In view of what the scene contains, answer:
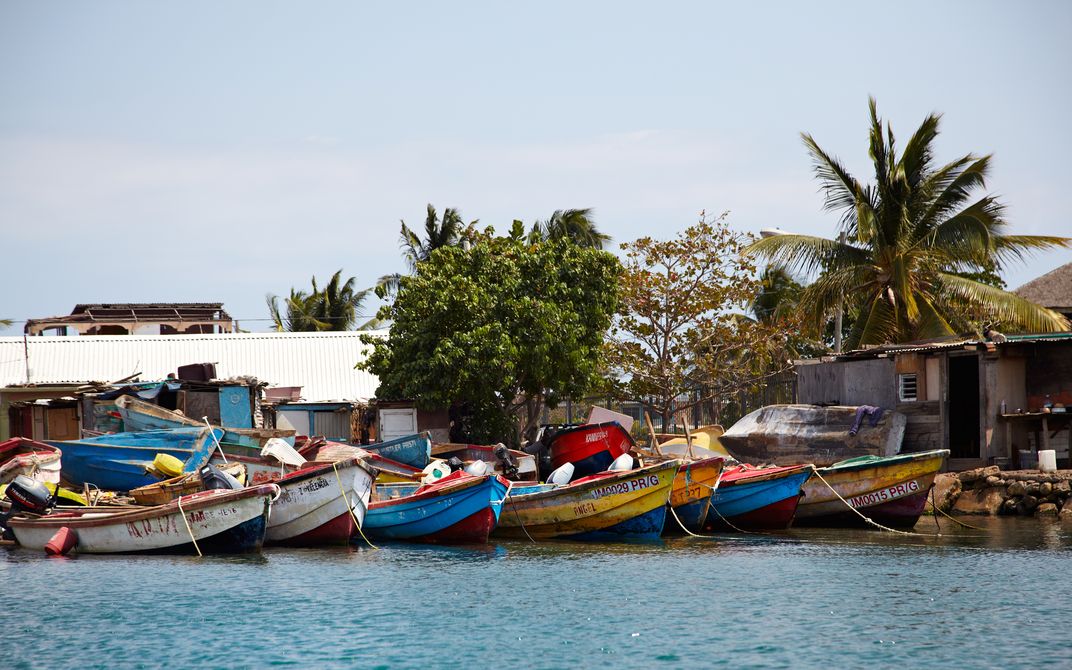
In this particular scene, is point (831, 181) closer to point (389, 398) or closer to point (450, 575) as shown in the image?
point (389, 398)

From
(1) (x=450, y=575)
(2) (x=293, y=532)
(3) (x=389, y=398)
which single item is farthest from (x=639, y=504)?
(3) (x=389, y=398)

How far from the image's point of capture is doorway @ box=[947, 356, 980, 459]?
29438 millimetres

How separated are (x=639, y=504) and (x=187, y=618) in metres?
9.70

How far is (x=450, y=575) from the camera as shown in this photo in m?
18.8

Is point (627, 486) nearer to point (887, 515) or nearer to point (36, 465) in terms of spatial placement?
point (887, 515)

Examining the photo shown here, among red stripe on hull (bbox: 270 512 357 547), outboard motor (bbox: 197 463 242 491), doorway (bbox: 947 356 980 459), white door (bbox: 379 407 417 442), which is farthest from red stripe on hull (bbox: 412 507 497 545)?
doorway (bbox: 947 356 980 459)

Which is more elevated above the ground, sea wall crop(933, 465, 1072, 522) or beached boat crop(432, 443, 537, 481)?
beached boat crop(432, 443, 537, 481)

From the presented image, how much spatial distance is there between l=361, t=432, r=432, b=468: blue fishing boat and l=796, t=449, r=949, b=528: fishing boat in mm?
8440

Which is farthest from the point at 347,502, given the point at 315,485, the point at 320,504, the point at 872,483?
the point at 872,483

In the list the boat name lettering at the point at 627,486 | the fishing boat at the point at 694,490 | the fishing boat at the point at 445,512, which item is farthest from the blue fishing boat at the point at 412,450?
the fishing boat at the point at 694,490

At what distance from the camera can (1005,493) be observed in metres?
25.7

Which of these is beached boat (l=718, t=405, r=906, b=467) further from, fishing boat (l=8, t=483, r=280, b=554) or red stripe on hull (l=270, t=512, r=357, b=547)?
fishing boat (l=8, t=483, r=280, b=554)

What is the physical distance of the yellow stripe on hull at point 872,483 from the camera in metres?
23.7

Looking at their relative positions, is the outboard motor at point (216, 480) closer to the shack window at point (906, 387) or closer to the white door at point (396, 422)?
the white door at point (396, 422)
